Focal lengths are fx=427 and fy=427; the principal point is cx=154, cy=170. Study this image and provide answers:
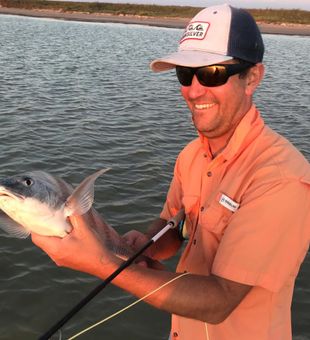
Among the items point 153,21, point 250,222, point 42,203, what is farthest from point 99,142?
point 153,21

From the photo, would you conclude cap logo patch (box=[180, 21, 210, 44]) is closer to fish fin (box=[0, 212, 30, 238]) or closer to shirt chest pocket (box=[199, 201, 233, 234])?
shirt chest pocket (box=[199, 201, 233, 234])

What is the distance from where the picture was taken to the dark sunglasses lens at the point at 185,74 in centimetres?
305

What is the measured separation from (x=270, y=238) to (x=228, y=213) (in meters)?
0.44

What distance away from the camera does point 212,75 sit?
290 cm

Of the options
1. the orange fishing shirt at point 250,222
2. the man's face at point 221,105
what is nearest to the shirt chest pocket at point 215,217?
the orange fishing shirt at point 250,222

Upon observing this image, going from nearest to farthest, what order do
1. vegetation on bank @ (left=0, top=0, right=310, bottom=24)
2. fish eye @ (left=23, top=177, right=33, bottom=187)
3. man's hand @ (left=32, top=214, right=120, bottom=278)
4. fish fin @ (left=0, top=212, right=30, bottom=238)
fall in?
man's hand @ (left=32, top=214, right=120, bottom=278), fish eye @ (left=23, top=177, right=33, bottom=187), fish fin @ (left=0, top=212, right=30, bottom=238), vegetation on bank @ (left=0, top=0, right=310, bottom=24)

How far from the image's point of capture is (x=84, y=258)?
247 cm

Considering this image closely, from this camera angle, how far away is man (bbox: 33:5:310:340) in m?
2.32

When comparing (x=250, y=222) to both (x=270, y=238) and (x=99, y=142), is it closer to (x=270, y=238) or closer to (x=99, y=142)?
(x=270, y=238)

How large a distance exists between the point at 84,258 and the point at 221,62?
1.52m

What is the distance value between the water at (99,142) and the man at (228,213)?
2853 millimetres

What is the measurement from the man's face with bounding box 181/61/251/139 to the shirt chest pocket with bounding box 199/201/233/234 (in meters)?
0.58

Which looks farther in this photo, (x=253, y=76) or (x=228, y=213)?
(x=253, y=76)

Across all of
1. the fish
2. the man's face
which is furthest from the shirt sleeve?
the fish
